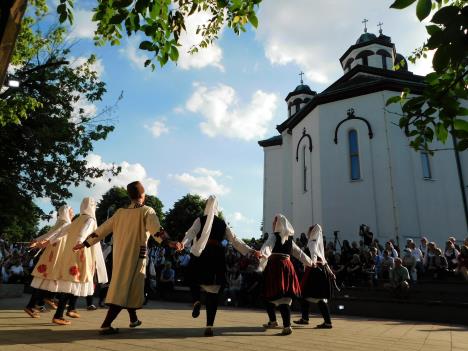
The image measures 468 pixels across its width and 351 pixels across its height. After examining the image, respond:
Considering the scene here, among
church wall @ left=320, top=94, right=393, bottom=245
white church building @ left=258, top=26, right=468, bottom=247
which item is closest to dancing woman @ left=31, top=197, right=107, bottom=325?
white church building @ left=258, top=26, right=468, bottom=247

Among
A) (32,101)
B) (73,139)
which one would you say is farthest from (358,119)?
(32,101)

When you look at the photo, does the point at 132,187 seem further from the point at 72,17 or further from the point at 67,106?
the point at 67,106

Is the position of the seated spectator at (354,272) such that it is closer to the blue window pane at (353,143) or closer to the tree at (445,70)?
the blue window pane at (353,143)

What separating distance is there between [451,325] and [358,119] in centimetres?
1437

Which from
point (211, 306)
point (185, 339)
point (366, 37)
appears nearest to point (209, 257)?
point (211, 306)

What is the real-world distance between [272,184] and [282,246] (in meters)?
22.8

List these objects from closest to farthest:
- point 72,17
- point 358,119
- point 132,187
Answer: point 72,17
point 132,187
point 358,119

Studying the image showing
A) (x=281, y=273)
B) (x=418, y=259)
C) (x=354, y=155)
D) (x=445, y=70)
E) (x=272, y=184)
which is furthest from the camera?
(x=272, y=184)

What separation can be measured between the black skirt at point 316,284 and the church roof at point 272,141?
22.9 m

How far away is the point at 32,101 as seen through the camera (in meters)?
12.1

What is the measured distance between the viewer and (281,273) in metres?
7.03

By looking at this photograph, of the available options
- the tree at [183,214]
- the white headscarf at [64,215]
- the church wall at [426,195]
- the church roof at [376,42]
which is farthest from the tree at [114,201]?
the white headscarf at [64,215]

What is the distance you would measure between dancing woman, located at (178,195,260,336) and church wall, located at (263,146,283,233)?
21.5 metres

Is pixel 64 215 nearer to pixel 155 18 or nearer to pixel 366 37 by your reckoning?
pixel 155 18
